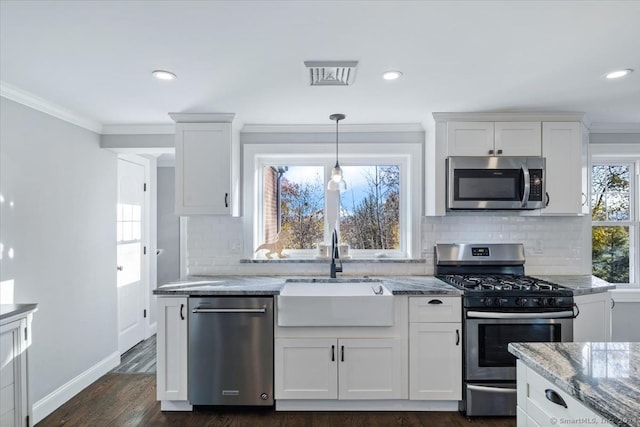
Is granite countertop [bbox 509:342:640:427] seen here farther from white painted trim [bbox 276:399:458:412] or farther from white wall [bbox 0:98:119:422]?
white wall [bbox 0:98:119:422]

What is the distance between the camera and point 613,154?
11.0 ft

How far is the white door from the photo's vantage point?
373 cm

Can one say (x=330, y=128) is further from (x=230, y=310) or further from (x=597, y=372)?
(x=597, y=372)

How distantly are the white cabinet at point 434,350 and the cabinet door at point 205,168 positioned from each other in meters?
1.73

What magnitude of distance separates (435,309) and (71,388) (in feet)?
9.64

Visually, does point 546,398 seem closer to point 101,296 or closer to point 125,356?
point 101,296

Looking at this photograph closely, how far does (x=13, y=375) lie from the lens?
6.39 feet

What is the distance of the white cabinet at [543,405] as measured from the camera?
1102 millimetres

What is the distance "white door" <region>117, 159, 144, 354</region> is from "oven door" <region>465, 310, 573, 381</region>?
3370 mm

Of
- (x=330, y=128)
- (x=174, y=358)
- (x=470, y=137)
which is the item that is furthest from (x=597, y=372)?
(x=330, y=128)

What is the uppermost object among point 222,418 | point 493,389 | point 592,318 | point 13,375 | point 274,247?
point 274,247

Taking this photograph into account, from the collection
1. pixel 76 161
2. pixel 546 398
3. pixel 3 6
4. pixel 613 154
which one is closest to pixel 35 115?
pixel 76 161

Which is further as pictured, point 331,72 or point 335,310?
point 335,310

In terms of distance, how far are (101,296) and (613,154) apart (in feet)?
16.3
